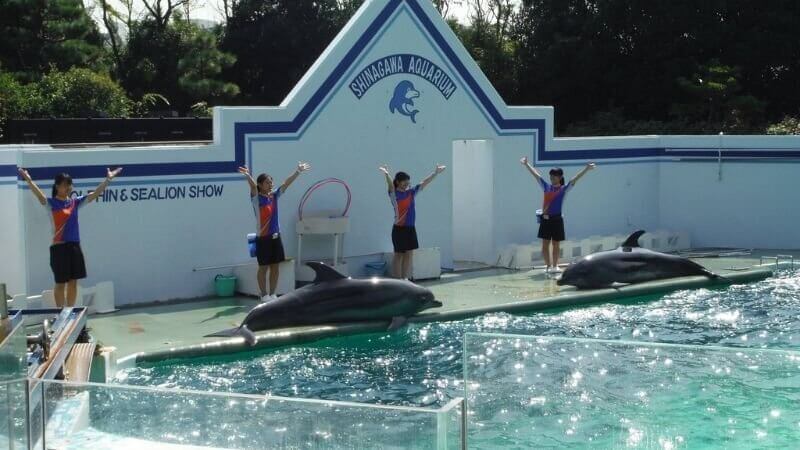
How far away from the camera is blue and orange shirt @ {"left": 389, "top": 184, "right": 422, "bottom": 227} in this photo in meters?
13.5

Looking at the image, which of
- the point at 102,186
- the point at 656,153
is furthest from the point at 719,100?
the point at 102,186

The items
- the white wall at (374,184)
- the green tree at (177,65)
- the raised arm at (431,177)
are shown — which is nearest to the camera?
the white wall at (374,184)

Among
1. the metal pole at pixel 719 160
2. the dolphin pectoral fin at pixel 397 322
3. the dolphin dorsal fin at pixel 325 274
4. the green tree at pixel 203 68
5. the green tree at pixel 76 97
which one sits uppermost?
the green tree at pixel 203 68

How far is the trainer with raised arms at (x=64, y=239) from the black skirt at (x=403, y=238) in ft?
12.7

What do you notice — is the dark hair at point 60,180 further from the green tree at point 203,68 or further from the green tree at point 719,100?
the green tree at point 203,68

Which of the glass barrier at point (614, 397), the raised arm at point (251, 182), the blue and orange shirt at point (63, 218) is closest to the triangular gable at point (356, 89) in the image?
the raised arm at point (251, 182)

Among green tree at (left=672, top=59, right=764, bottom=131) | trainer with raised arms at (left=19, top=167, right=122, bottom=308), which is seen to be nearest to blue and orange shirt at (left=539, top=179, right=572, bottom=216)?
trainer with raised arms at (left=19, top=167, right=122, bottom=308)

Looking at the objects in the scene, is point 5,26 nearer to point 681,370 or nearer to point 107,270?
point 107,270

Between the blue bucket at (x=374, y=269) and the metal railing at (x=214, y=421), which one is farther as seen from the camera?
the blue bucket at (x=374, y=269)

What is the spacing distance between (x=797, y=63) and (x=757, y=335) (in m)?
Result: 20.4

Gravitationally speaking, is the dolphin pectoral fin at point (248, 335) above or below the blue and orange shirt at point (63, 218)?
below

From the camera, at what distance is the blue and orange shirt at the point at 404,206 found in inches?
531

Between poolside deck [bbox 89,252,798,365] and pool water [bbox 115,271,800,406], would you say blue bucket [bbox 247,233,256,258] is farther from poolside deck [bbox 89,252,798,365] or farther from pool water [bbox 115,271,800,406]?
pool water [bbox 115,271,800,406]

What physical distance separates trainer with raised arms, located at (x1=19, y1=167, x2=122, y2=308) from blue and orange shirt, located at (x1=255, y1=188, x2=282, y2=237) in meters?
1.86
